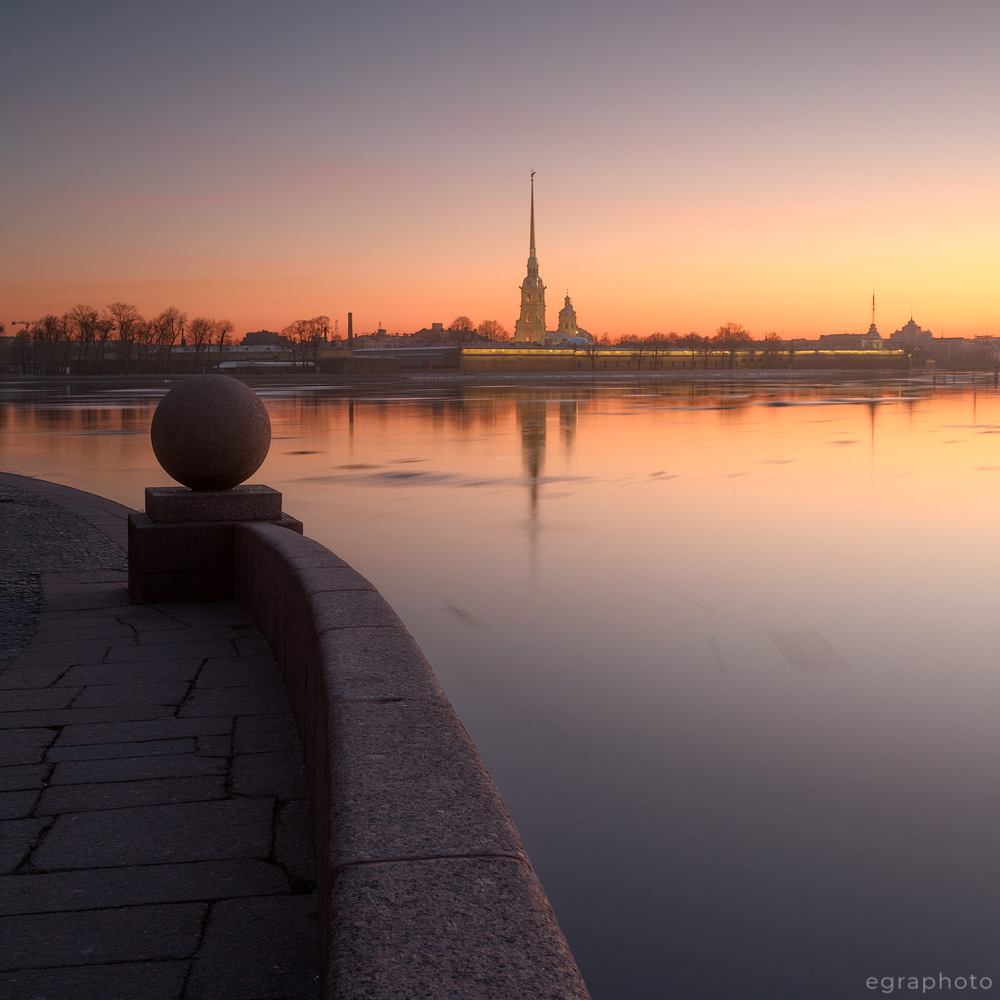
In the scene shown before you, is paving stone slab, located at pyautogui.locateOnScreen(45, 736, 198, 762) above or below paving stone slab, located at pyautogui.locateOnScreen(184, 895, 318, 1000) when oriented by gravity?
above

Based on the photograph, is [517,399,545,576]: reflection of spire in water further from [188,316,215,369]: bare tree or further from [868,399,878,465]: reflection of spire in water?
[188,316,215,369]: bare tree

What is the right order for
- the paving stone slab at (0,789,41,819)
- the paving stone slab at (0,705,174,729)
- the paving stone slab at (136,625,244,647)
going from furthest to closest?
the paving stone slab at (136,625,244,647)
the paving stone slab at (0,705,174,729)
the paving stone slab at (0,789,41,819)

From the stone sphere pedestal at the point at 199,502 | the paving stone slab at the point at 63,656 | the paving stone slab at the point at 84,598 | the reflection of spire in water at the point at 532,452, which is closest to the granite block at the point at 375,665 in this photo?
the paving stone slab at the point at 63,656

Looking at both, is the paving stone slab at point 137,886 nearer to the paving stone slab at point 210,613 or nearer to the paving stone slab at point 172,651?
the paving stone slab at point 172,651

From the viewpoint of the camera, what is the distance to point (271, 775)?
171 inches

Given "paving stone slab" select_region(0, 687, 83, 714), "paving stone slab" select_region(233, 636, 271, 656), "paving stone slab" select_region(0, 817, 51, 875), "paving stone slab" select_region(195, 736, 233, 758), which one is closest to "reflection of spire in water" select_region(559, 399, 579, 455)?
"paving stone slab" select_region(233, 636, 271, 656)

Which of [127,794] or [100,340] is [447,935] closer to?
[127,794]

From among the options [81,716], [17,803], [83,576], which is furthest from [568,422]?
[17,803]

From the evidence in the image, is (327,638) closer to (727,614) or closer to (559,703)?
(559,703)

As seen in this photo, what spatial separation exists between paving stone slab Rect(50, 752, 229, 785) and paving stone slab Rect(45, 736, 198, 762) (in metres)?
0.04

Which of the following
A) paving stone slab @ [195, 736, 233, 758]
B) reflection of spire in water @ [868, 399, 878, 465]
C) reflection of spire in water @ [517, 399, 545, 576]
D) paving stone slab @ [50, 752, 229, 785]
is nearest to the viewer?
paving stone slab @ [50, 752, 229, 785]

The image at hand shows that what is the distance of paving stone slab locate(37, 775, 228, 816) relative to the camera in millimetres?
4066

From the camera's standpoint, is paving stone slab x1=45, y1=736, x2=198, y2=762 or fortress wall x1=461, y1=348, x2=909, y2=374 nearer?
paving stone slab x1=45, y1=736, x2=198, y2=762

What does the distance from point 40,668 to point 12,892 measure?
2771mm
